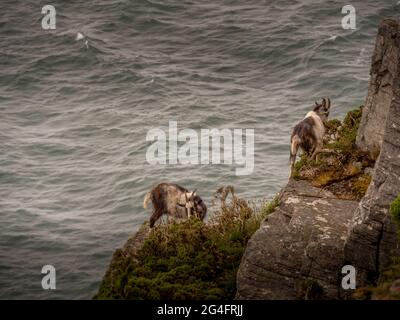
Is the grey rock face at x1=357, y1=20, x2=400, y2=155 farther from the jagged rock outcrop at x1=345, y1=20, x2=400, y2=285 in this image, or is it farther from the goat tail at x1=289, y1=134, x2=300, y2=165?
the jagged rock outcrop at x1=345, y1=20, x2=400, y2=285

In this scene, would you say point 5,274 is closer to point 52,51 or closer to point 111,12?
point 52,51

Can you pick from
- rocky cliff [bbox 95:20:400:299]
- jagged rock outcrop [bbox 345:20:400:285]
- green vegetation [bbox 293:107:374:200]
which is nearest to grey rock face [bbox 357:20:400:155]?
rocky cliff [bbox 95:20:400:299]

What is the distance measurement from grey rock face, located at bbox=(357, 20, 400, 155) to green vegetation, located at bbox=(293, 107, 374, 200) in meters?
0.37

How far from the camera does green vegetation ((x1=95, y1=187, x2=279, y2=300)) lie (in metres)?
16.7

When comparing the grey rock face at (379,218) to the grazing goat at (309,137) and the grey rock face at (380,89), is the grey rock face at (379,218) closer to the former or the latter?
the grey rock face at (380,89)

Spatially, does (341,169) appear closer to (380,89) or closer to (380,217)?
(380,89)

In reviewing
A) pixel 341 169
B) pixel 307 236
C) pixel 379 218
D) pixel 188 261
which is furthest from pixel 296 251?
pixel 341 169

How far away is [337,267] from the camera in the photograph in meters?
15.7

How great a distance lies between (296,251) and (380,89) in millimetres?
4884

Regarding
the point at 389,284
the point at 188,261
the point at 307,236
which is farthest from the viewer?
the point at 188,261

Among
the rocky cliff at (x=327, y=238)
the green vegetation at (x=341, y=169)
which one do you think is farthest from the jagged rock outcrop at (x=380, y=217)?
the green vegetation at (x=341, y=169)

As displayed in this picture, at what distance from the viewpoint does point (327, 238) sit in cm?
1627

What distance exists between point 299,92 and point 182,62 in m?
9.34
